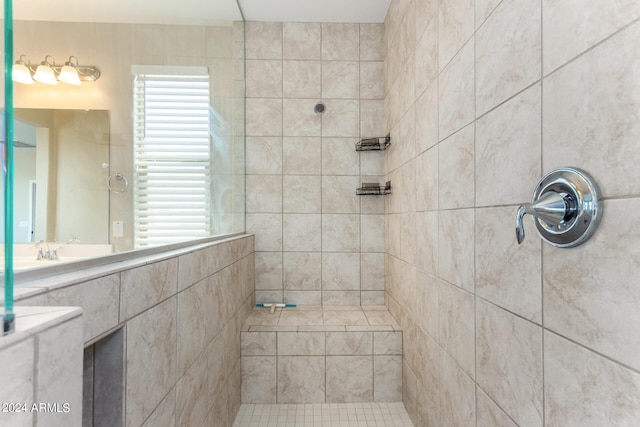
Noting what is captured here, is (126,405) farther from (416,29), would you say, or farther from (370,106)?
(370,106)

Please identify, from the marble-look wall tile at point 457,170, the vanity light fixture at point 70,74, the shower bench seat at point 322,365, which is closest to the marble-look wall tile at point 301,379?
the shower bench seat at point 322,365

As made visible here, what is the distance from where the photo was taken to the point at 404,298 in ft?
6.17

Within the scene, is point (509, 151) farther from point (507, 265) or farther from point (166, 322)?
point (166, 322)

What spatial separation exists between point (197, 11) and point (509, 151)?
1.68m

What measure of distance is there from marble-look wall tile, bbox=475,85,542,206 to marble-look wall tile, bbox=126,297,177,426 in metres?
1.05

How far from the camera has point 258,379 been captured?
1.93 m

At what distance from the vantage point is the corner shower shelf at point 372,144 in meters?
2.37

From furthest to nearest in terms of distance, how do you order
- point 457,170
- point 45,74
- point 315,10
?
1. point 315,10
2. point 457,170
3. point 45,74

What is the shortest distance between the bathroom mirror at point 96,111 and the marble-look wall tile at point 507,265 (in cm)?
105

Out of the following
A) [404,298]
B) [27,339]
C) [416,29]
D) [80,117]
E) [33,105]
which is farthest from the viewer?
[404,298]

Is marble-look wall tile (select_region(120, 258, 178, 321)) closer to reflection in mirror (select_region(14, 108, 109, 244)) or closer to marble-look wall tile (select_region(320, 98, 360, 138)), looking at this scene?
reflection in mirror (select_region(14, 108, 109, 244))

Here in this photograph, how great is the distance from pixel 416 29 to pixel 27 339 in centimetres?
191

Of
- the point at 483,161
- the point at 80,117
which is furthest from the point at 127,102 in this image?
the point at 483,161

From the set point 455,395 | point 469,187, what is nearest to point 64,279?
point 469,187
